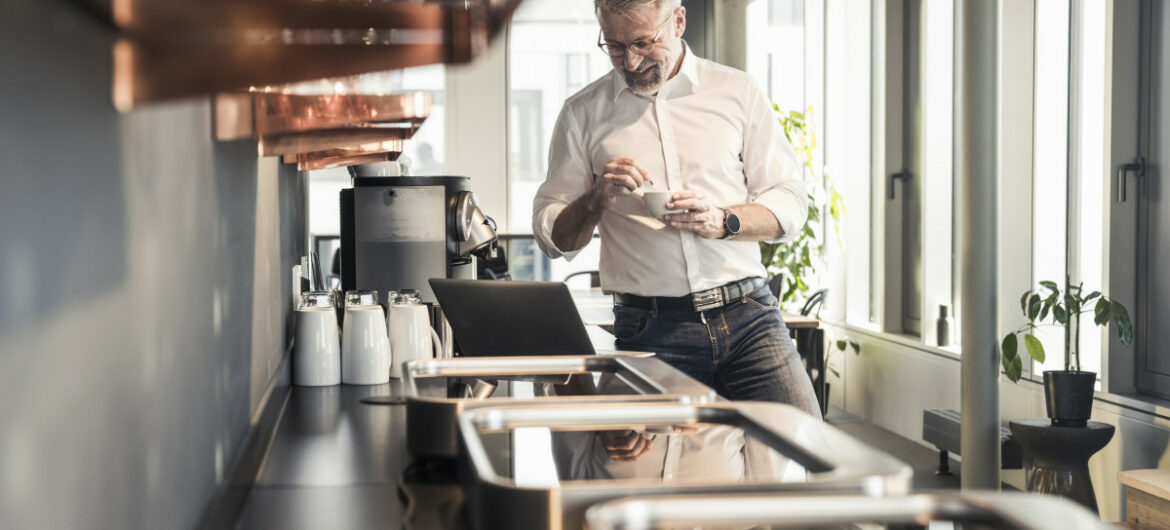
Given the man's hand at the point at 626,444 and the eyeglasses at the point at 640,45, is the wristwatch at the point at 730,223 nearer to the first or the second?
the eyeglasses at the point at 640,45

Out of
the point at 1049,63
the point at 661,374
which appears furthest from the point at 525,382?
the point at 1049,63

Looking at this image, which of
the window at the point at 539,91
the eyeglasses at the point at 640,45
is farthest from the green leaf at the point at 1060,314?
the window at the point at 539,91

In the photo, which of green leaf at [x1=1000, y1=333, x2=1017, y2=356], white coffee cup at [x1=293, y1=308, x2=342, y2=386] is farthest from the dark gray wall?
green leaf at [x1=1000, y1=333, x2=1017, y2=356]

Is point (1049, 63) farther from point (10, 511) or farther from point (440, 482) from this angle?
point (10, 511)

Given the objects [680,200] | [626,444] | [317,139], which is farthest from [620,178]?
[626,444]

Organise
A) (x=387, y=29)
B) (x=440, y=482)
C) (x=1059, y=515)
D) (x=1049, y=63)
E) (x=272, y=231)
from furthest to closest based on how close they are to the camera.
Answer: (x=1049, y=63)
(x=272, y=231)
(x=440, y=482)
(x=387, y=29)
(x=1059, y=515)

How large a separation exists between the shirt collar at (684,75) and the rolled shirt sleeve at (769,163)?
0.42 feet

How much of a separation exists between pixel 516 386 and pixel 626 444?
0.30 m

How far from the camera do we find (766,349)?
212cm

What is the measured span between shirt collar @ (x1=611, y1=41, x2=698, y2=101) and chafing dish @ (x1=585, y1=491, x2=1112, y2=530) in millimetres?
1792

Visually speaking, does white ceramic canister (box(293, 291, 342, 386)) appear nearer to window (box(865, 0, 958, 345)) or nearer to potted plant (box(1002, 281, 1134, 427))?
potted plant (box(1002, 281, 1134, 427))

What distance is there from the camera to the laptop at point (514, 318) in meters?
1.57

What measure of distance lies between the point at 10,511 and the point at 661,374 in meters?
0.67

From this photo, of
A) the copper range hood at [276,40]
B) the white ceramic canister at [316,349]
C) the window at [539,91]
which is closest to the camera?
the copper range hood at [276,40]
